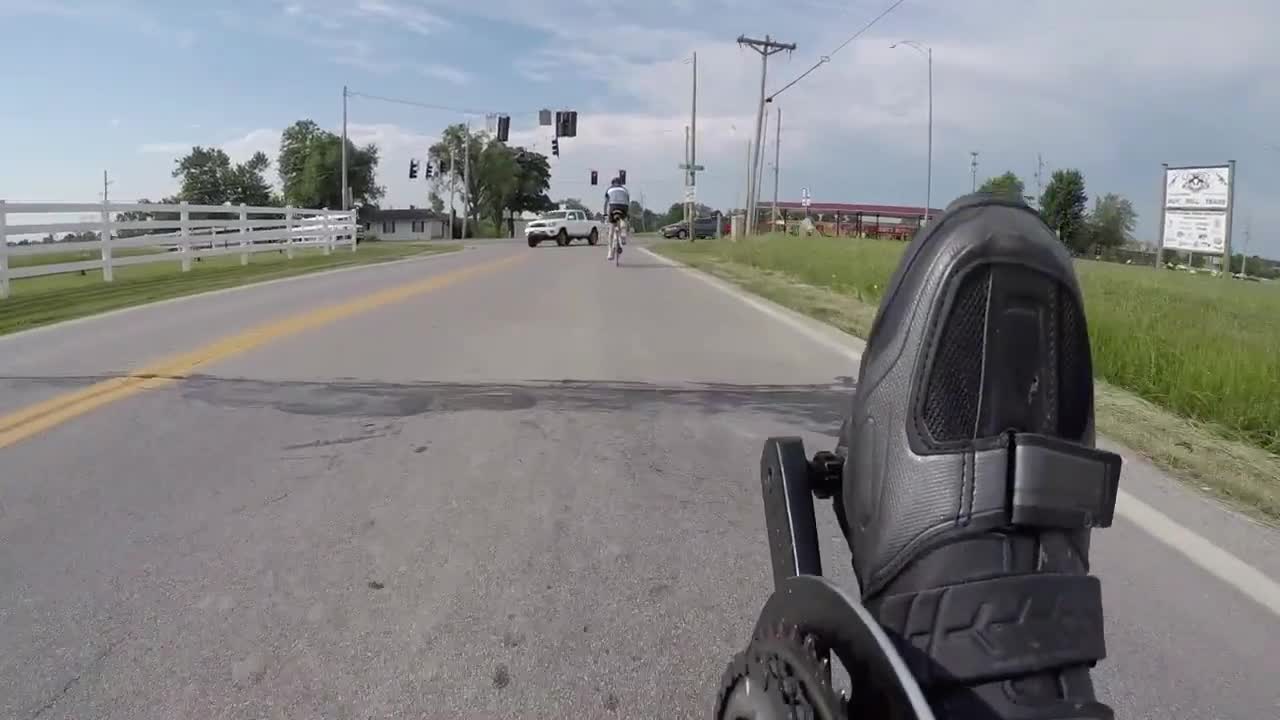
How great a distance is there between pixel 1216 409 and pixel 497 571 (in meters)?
5.49

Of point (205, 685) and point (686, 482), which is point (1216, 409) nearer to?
point (686, 482)

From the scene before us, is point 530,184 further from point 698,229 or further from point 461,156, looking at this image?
point 698,229

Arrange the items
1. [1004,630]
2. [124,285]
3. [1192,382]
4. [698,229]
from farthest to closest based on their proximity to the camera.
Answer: [698,229] → [124,285] → [1192,382] → [1004,630]

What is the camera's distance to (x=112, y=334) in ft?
33.7

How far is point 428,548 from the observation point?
4.14 m

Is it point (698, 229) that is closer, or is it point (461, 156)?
point (698, 229)

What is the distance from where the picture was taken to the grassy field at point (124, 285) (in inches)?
496

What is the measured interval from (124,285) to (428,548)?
15095 millimetres

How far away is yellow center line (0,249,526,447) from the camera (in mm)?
6145

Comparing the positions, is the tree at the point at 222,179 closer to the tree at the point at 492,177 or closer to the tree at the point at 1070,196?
the tree at the point at 492,177

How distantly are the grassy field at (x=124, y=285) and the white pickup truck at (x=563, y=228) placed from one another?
699 inches

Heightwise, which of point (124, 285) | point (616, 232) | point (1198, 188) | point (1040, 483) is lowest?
point (124, 285)

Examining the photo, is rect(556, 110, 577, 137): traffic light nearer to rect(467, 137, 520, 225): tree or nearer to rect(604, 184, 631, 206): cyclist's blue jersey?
rect(604, 184, 631, 206): cyclist's blue jersey

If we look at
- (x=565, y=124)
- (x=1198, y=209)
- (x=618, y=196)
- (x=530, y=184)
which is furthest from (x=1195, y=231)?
(x=530, y=184)
